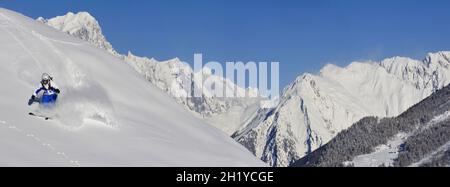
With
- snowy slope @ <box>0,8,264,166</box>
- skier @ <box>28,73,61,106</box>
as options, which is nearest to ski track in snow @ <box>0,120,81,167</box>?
snowy slope @ <box>0,8,264,166</box>

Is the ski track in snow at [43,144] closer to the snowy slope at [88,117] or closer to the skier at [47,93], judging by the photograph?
the snowy slope at [88,117]

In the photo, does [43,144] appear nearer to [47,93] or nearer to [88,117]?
[47,93]

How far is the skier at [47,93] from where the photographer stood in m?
30.0

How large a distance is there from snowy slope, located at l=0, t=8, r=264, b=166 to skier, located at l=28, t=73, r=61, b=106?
1.74 ft

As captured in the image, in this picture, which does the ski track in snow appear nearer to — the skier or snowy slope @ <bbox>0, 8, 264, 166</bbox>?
snowy slope @ <bbox>0, 8, 264, 166</bbox>

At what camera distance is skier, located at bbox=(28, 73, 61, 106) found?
2998 cm

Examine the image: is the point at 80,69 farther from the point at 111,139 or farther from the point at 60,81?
the point at 111,139

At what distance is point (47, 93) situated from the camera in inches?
1196

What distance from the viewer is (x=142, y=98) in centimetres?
3716

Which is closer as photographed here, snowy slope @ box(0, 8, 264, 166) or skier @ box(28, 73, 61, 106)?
snowy slope @ box(0, 8, 264, 166)

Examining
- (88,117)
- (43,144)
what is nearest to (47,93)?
(88,117)

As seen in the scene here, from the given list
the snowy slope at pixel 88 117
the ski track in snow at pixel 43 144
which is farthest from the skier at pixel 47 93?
the ski track in snow at pixel 43 144
